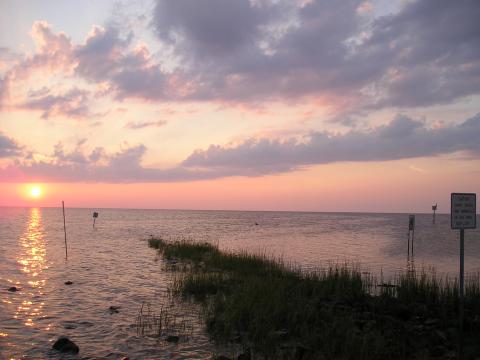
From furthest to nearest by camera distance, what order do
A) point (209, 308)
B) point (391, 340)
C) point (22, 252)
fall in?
point (22, 252)
point (209, 308)
point (391, 340)

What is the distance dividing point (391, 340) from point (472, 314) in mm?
4197

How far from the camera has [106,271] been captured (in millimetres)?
23406

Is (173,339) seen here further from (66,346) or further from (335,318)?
(335,318)

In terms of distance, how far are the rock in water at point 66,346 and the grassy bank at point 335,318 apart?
366 centimetres

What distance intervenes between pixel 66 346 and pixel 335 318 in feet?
24.6

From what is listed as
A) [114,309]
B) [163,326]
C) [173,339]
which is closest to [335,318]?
[173,339]

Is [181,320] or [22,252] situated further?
[22,252]

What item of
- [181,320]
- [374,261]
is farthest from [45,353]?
[374,261]

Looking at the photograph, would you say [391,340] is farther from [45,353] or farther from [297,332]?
[45,353]

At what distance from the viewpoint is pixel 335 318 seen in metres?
11.3

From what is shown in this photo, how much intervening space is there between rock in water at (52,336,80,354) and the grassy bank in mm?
3663

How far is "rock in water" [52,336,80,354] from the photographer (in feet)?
32.7

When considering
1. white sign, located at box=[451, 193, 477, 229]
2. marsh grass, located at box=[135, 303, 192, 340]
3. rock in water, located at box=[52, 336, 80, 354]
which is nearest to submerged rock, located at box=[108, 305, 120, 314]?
marsh grass, located at box=[135, 303, 192, 340]

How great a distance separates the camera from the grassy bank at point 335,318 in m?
9.18
